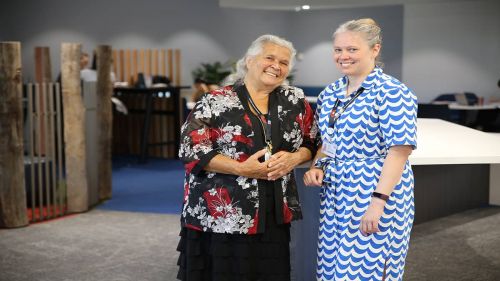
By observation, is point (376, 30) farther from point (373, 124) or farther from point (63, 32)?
point (63, 32)

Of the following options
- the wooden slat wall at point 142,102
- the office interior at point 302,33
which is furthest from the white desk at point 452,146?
the wooden slat wall at point 142,102

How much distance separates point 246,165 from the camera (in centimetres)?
275

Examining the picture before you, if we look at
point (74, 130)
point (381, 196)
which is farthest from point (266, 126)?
point (74, 130)

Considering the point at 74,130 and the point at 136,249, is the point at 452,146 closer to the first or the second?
the point at 136,249

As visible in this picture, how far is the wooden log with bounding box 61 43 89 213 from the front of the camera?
21.4ft

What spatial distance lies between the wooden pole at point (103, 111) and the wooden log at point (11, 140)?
126 cm

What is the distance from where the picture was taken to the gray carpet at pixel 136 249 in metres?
4.71

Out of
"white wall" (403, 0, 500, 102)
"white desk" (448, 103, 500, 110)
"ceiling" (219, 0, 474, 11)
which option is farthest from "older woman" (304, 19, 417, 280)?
"white wall" (403, 0, 500, 102)

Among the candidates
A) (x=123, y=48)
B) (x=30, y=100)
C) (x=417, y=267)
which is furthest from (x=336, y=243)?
(x=123, y=48)

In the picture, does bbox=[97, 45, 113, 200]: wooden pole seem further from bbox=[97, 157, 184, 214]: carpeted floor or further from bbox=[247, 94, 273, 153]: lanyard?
bbox=[247, 94, 273, 153]: lanyard

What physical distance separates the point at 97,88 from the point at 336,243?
5.09m

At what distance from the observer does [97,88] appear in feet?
23.7

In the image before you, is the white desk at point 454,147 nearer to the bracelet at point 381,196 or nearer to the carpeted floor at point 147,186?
the bracelet at point 381,196

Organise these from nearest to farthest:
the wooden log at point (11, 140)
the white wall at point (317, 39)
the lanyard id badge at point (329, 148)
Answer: the lanyard id badge at point (329, 148)
the wooden log at point (11, 140)
the white wall at point (317, 39)
